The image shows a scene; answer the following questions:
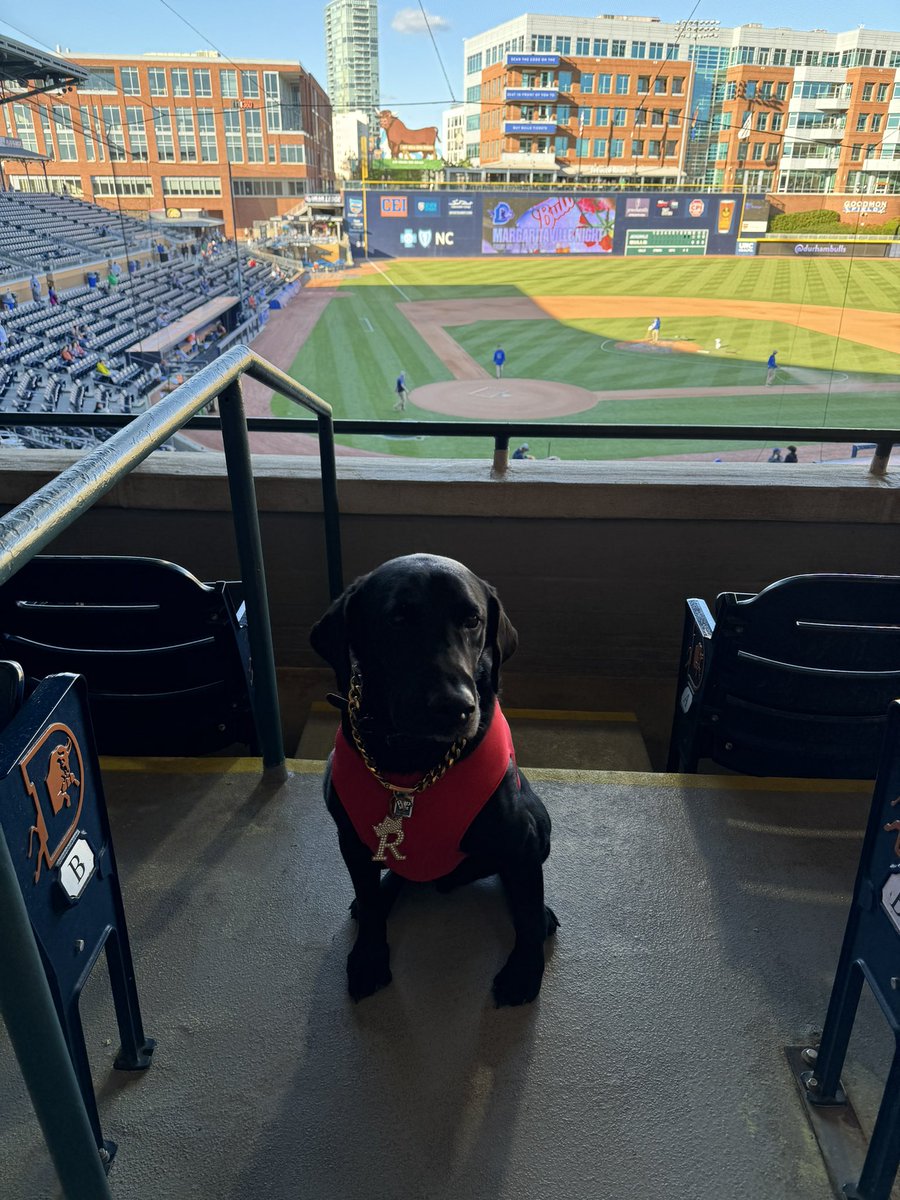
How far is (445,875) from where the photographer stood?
1.78m

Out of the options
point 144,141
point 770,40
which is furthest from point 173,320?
point 770,40

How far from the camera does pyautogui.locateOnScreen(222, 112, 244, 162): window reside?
22.1m

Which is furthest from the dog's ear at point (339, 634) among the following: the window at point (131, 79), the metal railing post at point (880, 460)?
the window at point (131, 79)

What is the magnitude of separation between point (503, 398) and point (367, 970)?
3293 centimetres

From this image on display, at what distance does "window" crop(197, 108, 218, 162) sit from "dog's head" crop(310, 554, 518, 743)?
78.7 ft

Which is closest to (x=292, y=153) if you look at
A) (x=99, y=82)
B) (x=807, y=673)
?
(x=99, y=82)

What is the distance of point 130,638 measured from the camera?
2273 millimetres

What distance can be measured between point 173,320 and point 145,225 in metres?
2.75

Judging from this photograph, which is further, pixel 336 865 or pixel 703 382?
pixel 703 382

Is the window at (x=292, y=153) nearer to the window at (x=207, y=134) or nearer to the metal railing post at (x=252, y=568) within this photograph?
the window at (x=207, y=134)

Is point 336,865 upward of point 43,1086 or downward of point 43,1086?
downward

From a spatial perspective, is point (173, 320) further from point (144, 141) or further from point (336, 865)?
point (336, 865)

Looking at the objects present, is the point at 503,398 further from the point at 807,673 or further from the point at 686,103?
the point at 807,673

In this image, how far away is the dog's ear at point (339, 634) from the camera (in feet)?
5.42
